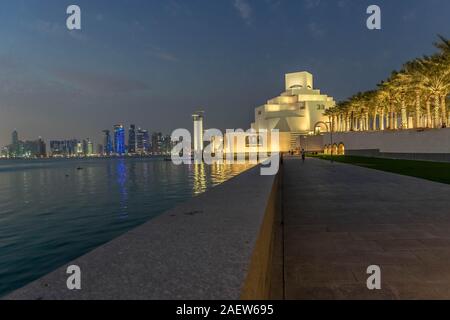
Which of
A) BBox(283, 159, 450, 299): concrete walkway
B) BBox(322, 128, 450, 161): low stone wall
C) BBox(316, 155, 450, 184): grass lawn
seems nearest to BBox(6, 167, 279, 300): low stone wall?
BBox(283, 159, 450, 299): concrete walkway

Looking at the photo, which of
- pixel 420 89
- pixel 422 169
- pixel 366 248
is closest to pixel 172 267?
pixel 366 248

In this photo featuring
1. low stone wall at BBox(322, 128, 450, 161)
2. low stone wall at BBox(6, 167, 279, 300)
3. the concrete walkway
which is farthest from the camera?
low stone wall at BBox(322, 128, 450, 161)

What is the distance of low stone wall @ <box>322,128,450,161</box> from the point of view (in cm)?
3753

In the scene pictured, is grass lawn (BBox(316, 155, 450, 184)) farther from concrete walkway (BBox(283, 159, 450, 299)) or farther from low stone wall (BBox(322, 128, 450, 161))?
concrete walkway (BBox(283, 159, 450, 299))

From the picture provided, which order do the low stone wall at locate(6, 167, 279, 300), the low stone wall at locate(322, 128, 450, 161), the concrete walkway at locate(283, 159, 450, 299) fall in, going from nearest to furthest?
the low stone wall at locate(6, 167, 279, 300) < the concrete walkway at locate(283, 159, 450, 299) < the low stone wall at locate(322, 128, 450, 161)

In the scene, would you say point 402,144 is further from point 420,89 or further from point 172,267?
point 172,267

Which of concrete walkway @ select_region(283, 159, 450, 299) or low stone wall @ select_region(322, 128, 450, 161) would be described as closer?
concrete walkway @ select_region(283, 159, 450, 299)

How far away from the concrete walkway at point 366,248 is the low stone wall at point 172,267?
83 cm

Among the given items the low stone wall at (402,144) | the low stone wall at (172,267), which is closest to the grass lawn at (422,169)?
the low stone wall at (402,144)

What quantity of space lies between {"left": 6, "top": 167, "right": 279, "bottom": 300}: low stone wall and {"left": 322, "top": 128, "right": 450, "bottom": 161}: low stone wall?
39.4 m

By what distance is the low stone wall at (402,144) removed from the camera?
37531mm

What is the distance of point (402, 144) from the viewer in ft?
153

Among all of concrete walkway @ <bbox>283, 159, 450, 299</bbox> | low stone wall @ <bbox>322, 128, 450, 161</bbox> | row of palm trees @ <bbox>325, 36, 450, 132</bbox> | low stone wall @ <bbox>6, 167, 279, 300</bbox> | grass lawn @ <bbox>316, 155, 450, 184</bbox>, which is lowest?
grass lawn @ <bbox>316, 155, 450, 184</bbox>
